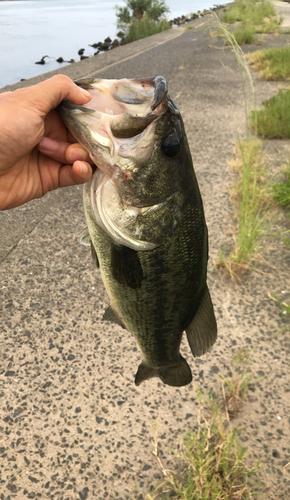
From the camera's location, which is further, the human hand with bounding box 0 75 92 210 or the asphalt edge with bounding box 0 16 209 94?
the asphalt edge with bounding box 0 16 209 94

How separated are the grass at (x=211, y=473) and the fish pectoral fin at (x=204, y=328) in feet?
2.19

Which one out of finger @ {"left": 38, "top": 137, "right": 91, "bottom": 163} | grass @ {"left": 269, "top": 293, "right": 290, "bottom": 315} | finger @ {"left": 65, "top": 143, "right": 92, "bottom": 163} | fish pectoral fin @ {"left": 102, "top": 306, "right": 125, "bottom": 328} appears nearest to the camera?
finger @ {"left": 65, "top": 143, "right": 92, "bottom": 163}

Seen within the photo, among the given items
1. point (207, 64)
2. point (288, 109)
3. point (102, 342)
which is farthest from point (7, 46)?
point (102, 342)

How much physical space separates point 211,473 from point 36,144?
1844 mm

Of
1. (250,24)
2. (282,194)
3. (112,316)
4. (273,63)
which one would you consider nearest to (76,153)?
(112,316)

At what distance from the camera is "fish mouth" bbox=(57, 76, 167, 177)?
124cm

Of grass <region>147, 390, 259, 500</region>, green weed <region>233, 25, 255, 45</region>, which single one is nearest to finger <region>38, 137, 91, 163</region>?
grass <region>147, 390, 259, 500</region>

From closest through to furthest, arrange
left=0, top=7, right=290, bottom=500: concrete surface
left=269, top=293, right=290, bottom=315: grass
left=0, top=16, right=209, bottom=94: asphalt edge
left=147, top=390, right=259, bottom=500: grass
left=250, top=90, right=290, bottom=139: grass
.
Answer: left=147, top=390, right=259, bottom=500: grass, left=0, top=7, right=290, bottom=500: concrete surface, left=269, top=293, right=290, bottom=315: grass, left=250, top=90, right=290, bottom=139: grass, left=0, top=16, right=209, bottom=94: asphalt edge

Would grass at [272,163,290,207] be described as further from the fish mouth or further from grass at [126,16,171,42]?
grass at [126,16,171,42]

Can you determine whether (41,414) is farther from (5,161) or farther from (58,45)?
(58,45)

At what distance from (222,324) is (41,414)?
145cm

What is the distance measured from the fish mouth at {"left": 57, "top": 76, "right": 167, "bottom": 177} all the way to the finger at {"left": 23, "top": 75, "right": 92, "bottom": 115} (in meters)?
0.03

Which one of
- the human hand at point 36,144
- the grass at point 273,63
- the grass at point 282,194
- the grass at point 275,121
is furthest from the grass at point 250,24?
the human hand at point 36,144

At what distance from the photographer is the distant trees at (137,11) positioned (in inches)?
888
